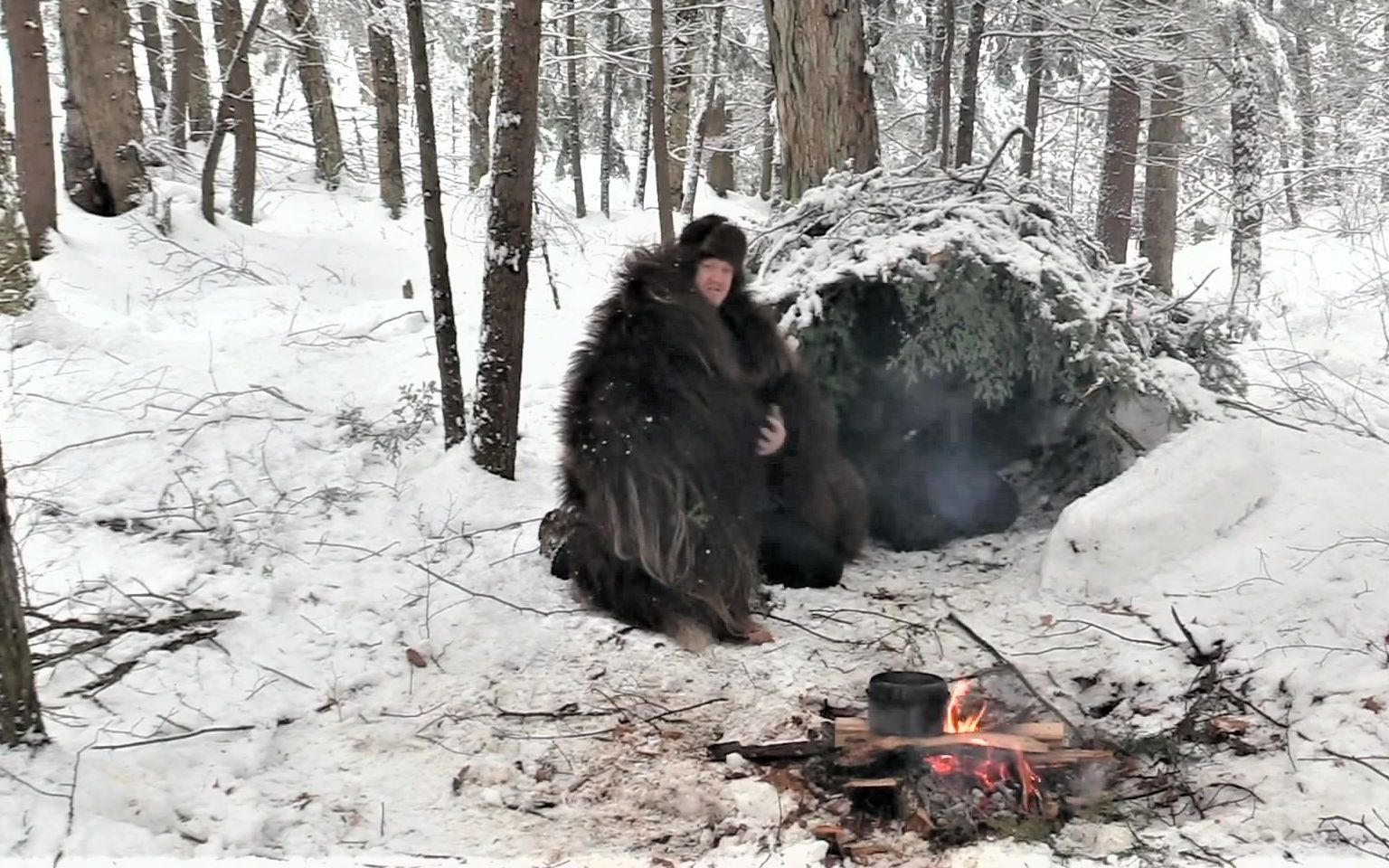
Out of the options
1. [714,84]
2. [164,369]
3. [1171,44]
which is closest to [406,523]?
[164,369]

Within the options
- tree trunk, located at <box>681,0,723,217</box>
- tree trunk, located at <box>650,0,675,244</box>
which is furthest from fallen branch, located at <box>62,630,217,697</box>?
tree trunk, located at <box>681,0,723,217</box>

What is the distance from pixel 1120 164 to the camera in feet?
33.3

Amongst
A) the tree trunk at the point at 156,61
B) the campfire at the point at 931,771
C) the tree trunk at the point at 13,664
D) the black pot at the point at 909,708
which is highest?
the tree trunk at the point at 156,61

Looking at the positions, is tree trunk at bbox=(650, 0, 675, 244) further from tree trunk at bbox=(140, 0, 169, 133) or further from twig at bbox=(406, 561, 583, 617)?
tree trunk at bbox=(140, 0, 169, 133)

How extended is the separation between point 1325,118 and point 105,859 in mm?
19873

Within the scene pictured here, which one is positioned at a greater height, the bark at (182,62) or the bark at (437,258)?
the bark at (182,62)

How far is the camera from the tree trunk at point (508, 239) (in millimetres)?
4715

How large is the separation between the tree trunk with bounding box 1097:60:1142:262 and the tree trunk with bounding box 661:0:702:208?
259 inches

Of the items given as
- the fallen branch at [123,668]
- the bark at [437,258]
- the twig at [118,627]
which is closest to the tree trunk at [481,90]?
the bark at [437,258]

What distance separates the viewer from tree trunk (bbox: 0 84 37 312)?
17.7ft

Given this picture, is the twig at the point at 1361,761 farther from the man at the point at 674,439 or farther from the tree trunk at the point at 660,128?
the tree trunk at the point at 660,128

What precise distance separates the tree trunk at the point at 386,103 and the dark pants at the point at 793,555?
11.4 metres

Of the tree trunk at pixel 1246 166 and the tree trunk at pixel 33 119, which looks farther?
the tree trunk at pixel 1246 166

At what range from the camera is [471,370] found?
6.77 m
